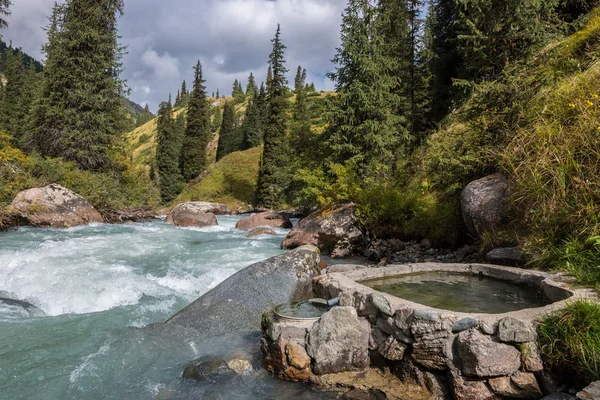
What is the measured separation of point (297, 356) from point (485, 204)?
5.47m

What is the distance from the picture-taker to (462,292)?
16.2 ft

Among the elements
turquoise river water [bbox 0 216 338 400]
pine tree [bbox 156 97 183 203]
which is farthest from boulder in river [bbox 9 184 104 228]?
pine tree [bbox 156 97 183 203]

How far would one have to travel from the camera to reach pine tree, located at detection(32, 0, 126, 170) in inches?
723

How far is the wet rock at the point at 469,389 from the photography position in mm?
3381

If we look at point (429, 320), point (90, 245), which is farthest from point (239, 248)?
point (429, 320)

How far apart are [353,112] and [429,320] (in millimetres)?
12581

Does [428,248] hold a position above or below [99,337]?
above

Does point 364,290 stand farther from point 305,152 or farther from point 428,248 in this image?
point 305,152

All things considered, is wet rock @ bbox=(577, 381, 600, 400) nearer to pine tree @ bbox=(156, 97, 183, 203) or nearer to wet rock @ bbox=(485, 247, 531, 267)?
wet rock @ bbox=(485, 247, 531, 267)

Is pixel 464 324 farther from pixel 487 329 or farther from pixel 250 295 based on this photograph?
pixel 250 295

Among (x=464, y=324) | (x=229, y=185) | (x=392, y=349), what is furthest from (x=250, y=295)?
(x=229, y=185)

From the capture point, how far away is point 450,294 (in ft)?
15.9

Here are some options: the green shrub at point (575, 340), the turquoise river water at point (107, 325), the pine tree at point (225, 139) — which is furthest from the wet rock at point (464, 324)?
the pine tree at point (225, 139)

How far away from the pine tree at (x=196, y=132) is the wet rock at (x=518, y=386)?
147 feet
